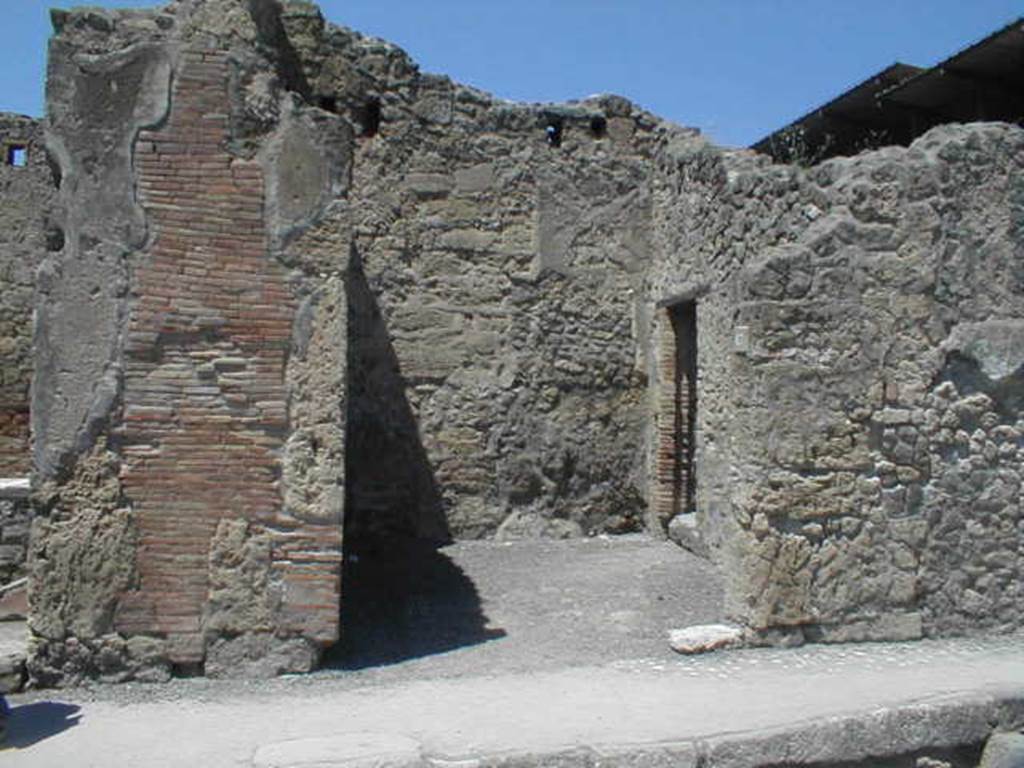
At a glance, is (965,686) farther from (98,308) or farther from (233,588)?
(98,308)

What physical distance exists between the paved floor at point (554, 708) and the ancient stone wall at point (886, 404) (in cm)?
31

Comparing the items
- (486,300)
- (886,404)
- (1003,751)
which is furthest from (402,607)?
(1003,751)

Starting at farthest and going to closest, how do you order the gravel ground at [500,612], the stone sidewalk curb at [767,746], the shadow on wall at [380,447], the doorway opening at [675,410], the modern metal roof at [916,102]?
the modern metal roof at [916,102] → the doorway opening at [675,410] → the shadow on wall at [380,447] → the gravel ground at [500,612] → the stone sidewalk curb at [767,746]

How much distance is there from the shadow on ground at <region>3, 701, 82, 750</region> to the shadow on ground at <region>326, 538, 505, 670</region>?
1217mm

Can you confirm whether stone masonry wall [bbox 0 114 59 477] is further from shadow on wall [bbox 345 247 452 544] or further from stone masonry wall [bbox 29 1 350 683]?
stone masonry wall [bbox 29 1 350 683]

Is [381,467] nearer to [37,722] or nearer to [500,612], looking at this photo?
[500,612]

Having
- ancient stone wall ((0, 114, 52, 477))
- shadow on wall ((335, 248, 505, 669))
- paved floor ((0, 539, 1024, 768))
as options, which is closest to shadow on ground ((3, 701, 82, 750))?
paved floor ((0, 539, 1024, 768))

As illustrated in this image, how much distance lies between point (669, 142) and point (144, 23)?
459cm

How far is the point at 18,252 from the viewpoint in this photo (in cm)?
1058

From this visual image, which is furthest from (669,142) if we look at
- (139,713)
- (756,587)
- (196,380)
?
(139,713)

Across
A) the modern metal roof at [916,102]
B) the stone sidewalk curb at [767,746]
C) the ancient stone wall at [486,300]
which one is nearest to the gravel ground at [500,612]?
the ancient stone wall at [486,300]

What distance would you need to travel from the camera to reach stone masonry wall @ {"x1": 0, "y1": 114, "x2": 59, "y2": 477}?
10.4 metres

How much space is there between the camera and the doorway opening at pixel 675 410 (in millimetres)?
8117

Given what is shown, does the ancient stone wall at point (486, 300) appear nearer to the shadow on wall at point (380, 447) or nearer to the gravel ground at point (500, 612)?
the shadow on wall at point (380, 447)
